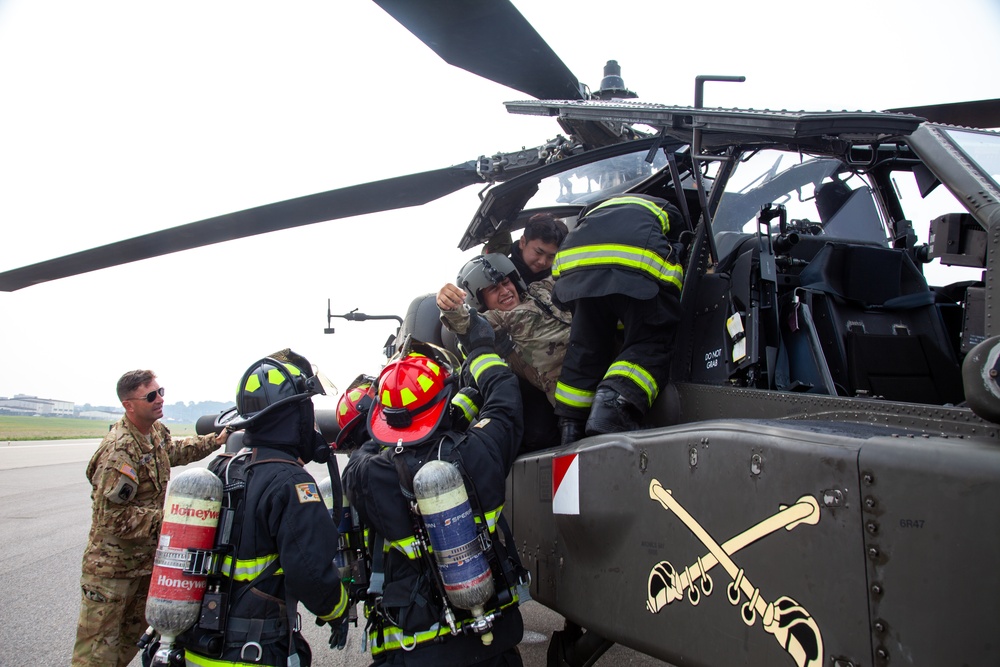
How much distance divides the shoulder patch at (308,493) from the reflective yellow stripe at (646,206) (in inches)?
65.0

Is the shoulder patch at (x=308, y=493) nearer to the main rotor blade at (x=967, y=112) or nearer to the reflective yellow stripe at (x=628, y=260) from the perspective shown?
the reflective yellow stripe at (x=628, y=260)

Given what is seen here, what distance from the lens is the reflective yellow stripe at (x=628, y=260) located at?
2.68 metres

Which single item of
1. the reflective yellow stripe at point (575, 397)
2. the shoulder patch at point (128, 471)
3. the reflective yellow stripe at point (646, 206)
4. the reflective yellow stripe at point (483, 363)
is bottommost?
the shoulder patch at point (128, 471)

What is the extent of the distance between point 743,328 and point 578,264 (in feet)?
2.29

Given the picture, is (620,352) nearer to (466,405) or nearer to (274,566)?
(466,405)

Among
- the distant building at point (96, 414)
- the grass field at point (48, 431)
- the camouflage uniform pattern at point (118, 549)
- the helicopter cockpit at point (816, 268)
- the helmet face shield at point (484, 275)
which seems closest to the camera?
the helicopter cockpit at point (816, 268)

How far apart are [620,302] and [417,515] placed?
1.24 m

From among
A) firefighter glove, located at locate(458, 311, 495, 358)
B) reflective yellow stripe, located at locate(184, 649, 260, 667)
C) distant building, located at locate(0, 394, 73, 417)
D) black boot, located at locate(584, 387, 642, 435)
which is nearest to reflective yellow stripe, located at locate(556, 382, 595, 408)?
black boot, located at locate(584, 387, 642, 435)

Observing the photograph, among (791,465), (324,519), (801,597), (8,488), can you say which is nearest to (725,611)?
(801,597)

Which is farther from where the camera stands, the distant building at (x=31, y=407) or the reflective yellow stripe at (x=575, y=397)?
the distant building at (x=31, y=407)

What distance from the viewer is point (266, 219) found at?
4.74 metres

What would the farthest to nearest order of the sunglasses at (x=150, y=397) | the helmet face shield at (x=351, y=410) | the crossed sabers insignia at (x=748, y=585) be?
the helmet face shield at (x=351, y=410)
the sunglasses at (x=150, y=397)
the crossed sabers insignia at (x=748, y=585)

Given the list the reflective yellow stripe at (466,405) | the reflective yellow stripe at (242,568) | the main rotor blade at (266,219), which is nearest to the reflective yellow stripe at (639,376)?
the reflective yellow stripe at (466,405)

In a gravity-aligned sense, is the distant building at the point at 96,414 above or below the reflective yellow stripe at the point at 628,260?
below
